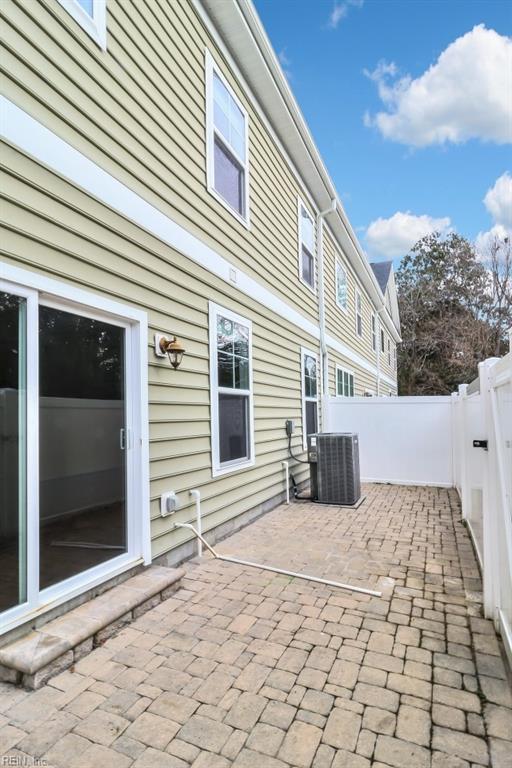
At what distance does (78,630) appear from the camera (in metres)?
2.26

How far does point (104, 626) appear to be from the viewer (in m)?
2.40

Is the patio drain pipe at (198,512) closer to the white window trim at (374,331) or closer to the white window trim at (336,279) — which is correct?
the white window trim at (336,279)

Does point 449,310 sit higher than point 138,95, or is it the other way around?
point 449,310

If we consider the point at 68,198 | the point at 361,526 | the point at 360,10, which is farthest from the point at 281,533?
the point at 360,10

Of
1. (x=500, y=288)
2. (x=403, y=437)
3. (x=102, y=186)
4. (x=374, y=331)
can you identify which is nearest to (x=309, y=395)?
(x=403, y=437)

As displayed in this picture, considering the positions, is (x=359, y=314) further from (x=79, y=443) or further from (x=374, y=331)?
(x=79, y=443)

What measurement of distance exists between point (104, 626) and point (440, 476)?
21.0 feet

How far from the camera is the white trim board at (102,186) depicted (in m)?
2.30

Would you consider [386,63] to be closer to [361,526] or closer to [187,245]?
[187,245]

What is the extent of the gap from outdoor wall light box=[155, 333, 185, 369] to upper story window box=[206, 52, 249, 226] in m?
1.78

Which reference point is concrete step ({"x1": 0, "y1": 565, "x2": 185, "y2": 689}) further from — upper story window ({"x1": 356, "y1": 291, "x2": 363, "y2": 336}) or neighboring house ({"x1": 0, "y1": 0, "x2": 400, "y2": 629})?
upper story window ({"x1": 356, "y1": 291, "x2": 363, "y2": 336})

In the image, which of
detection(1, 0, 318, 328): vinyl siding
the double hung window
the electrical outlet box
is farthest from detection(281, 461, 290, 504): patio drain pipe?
the electrical outlet box

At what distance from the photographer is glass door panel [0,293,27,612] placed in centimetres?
226

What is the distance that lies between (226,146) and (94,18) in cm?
207
